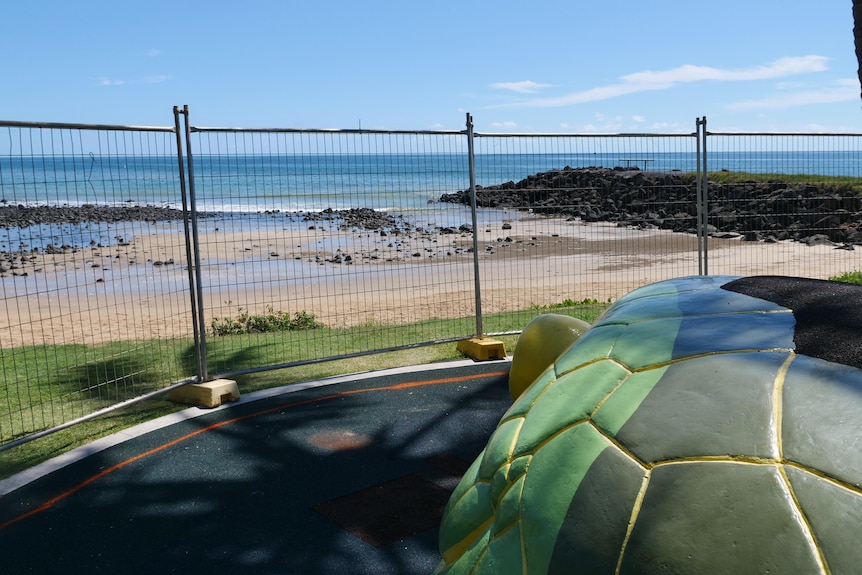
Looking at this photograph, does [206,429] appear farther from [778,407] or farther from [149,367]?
[778,407]

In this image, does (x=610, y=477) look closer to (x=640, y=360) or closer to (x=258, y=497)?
(x=640, y=360)

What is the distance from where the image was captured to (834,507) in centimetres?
165

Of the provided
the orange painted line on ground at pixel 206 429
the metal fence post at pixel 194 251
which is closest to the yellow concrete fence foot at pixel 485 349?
the orange painted line on ground at pixel 206 429

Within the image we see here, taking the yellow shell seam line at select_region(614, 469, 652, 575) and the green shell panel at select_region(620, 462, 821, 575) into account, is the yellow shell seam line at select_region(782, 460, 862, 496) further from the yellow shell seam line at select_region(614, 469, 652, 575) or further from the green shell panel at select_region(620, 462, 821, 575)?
the yellow shell seam line at select_region(614, 469, 652, 575)

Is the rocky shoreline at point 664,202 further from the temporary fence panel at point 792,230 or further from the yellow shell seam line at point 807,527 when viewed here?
the yellow shell seam line at point 807,527

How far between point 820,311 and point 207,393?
5910 mm

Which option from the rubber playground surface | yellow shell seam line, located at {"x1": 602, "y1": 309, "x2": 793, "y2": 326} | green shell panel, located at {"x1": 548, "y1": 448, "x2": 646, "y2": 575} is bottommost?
the rubber playground surface

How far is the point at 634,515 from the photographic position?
6.14ft

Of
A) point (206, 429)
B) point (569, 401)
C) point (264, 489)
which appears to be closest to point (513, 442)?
point (569, 401)

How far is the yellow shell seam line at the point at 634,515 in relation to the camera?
6.00 feet

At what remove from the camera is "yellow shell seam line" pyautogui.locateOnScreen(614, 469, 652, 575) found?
1828 mm

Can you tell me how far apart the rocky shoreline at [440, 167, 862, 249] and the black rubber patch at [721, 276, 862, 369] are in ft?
22.0

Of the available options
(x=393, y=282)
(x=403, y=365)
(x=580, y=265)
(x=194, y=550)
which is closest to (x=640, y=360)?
(x=194, y=550)

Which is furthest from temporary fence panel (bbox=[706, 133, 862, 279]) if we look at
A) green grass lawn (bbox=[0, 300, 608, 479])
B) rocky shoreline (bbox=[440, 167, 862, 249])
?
green grass lawn (bbox=[0, 300, 608, 479])
